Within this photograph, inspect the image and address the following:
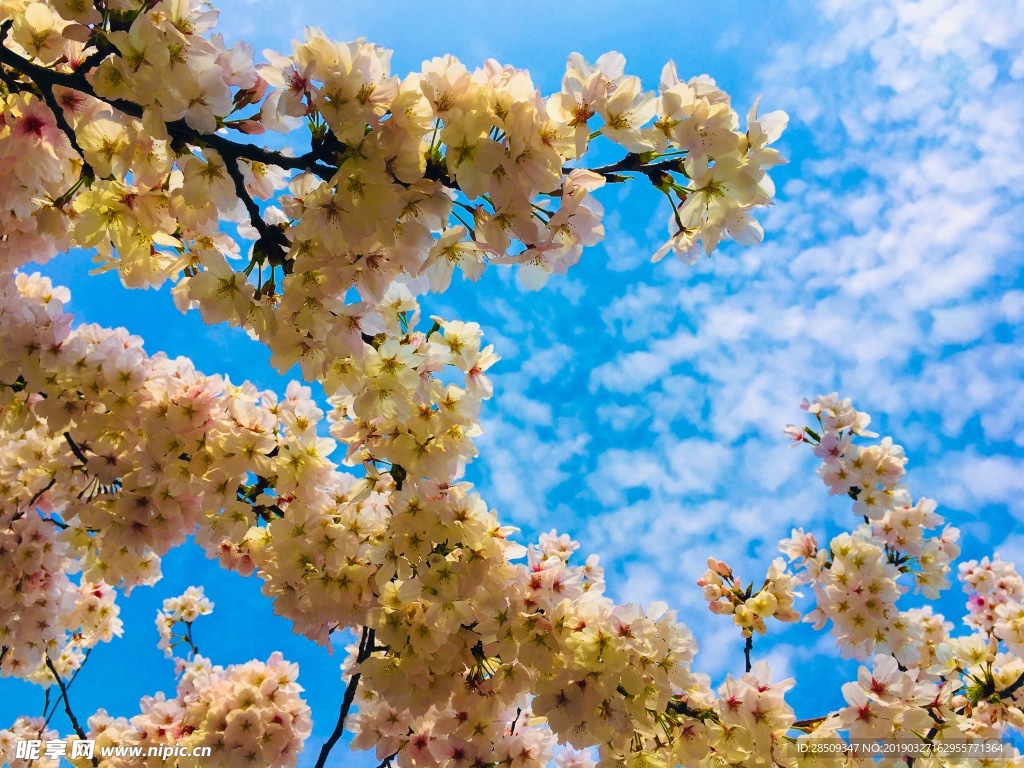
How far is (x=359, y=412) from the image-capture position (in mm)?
2947

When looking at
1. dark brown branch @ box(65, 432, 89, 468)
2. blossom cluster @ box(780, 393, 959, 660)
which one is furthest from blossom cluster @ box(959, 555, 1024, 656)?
dark brown branch @ box(65, 432, 89, 468)

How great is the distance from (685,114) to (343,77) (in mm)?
1180

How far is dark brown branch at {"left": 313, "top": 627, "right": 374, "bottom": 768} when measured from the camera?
3.89m

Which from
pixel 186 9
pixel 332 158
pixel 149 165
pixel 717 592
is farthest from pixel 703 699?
pixel 186 9

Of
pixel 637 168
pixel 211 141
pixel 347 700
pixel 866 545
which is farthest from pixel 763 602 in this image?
pixel 211 141

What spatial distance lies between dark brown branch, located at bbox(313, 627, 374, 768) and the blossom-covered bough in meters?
0.02

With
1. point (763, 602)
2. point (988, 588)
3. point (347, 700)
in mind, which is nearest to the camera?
point (347, 700)

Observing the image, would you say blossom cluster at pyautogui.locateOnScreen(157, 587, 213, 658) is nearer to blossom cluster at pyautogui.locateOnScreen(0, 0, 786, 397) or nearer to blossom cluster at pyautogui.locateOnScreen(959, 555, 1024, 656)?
blossom cluster at pyautogui.locateOnScreen(0, 0, 786, 397)

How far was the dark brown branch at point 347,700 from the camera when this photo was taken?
3.89 meters

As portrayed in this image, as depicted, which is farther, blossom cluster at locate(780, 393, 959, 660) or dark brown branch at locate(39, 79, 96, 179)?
blossom cluster at locate(780, 393, 959, 660)

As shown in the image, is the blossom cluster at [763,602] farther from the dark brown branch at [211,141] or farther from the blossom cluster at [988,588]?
the dark brown branch at [211,141]

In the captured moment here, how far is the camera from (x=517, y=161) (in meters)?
2.17

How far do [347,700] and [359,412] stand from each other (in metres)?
2.17

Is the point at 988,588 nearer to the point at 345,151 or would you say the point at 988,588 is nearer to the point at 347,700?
the point at 347,700
